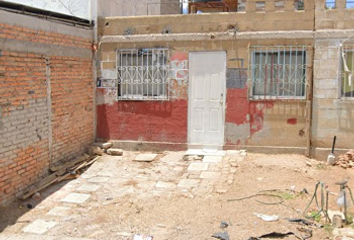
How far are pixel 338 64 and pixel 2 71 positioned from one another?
6.86m

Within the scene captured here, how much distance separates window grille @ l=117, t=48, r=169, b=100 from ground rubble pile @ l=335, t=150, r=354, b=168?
4213mm

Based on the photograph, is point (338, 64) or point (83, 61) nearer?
point (338, 64)

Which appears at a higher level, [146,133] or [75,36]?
[75,36]

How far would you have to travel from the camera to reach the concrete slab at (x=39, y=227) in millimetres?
6023

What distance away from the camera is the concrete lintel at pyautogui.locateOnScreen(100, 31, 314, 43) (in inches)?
351

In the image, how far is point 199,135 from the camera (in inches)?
382

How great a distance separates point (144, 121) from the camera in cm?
997

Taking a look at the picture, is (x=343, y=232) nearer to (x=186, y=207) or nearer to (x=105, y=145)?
(x=186, y=207)

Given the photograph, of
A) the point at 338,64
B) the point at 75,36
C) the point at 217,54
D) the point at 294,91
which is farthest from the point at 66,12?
the point at 338,64

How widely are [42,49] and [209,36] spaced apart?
3780 mm

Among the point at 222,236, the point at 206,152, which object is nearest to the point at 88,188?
the point at 206,152

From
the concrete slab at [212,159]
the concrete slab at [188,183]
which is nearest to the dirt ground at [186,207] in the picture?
the concrete slab at [188,183]

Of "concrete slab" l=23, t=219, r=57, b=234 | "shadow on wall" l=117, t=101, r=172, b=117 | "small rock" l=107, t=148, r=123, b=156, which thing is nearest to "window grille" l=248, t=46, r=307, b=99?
"shadow on wall" l=117, t=101, r=172, b=117

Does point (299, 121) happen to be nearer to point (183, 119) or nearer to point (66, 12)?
point (183, 119)
